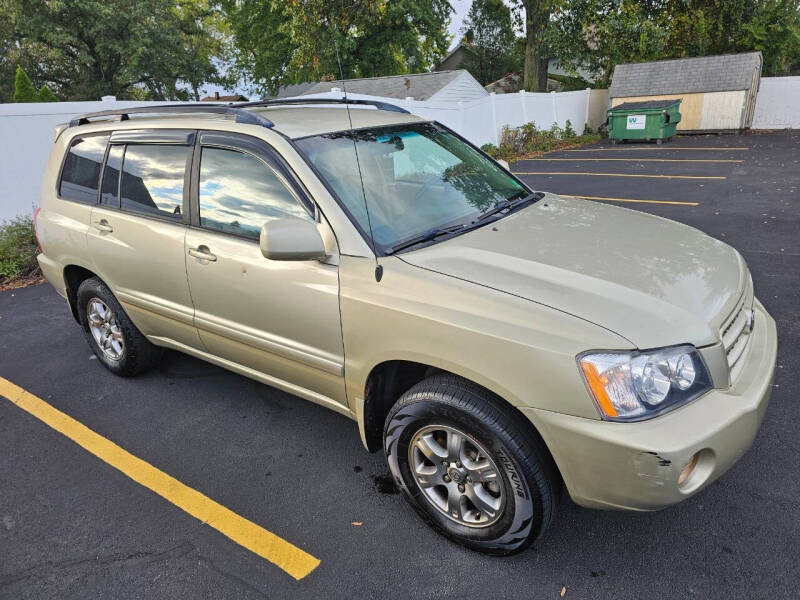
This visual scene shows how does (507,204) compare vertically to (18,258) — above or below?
above

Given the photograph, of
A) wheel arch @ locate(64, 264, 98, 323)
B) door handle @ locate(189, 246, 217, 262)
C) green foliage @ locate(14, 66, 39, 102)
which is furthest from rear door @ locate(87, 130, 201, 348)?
green foliage @ locate(14, 66, 39, 102)

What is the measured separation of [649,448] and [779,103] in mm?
23591

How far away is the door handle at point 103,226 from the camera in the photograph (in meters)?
3.70

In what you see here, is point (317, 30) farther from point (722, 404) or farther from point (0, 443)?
point (722, 404)

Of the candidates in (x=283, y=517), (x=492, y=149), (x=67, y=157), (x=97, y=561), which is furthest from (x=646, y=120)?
(x=97, y=561)

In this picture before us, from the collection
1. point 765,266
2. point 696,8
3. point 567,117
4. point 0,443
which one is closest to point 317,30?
point 567,117

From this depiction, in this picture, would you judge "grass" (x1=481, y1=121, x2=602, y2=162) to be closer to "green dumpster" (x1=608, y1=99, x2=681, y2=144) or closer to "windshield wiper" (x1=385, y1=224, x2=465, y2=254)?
"green dumpster" (x1=608, y1=99, x2=681, y2=144)

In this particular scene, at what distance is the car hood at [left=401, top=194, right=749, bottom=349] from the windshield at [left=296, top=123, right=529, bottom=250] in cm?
21

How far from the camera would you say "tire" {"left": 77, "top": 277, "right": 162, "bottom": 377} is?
3.99m

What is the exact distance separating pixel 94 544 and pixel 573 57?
26.4 metres

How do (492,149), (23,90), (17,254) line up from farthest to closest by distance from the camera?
(492,149)
(23,90)
(17,254)

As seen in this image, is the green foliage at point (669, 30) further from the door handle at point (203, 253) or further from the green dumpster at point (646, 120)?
the door handle at point (203, 253)

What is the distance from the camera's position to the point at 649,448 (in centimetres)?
194

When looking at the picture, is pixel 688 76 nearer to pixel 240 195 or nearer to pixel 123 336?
pixel 240 195
